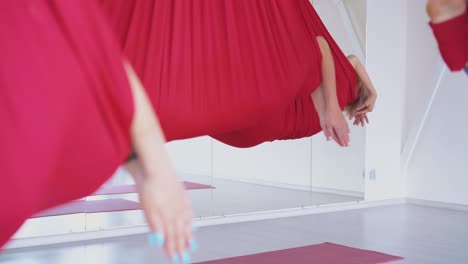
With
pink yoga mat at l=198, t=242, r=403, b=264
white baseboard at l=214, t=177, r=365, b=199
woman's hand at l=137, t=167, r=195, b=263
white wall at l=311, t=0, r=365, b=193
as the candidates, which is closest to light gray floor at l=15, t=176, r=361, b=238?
white baseboard at l=214, t=177, r=365, b=199

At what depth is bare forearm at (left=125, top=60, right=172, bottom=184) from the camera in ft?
2.97

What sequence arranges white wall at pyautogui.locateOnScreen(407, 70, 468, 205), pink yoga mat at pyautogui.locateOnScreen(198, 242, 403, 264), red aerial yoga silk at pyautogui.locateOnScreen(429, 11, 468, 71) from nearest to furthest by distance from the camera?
1. red aerial yoga silk at pyautogui.locateOnScreen(429, 11, 468, 71)
2. pink yoga mat at pyautogui.locateOnScreen(198, 242, 403, 264)
3. white wall at pyautogui.locateOnScreen(407, 70, 468, 205)

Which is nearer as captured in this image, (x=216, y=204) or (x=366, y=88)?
(x=366, y=88)

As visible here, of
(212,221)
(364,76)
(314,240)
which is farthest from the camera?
(212,221)

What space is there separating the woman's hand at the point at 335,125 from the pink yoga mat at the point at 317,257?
1482 millimetres

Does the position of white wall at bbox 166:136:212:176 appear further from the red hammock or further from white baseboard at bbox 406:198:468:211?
the red hammock

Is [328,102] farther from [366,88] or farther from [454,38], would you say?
[454,38]

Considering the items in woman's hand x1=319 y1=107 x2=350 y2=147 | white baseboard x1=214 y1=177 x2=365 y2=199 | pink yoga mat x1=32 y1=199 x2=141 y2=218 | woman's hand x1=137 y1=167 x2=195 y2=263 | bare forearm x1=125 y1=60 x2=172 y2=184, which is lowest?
pink yoga mat x1=32 y1=199 x2=141 y2=218

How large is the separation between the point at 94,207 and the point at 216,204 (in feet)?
3.39

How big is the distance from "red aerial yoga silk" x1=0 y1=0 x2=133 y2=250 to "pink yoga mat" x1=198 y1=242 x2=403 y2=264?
281 centimetres

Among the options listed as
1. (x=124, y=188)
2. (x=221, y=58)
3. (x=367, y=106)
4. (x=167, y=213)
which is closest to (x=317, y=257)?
(x=367, y=106)

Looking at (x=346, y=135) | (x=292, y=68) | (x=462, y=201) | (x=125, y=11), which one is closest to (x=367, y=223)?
(x=462, y=201)

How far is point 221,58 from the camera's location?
1.94 metres

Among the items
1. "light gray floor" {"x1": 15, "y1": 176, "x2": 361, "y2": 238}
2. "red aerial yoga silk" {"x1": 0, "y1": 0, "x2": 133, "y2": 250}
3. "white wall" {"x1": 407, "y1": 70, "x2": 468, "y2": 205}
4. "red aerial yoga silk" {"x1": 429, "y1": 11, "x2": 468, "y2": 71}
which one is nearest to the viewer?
"red aerial yoga silk" {"x1": 0, "y1": 0, "x2": 133, "y2": 250}
